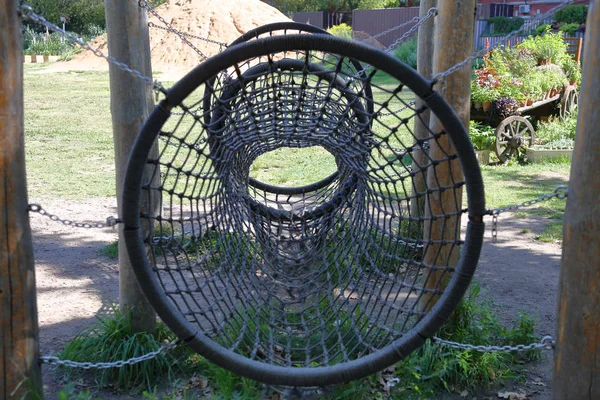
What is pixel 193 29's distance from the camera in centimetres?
2367

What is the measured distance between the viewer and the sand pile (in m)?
22.4

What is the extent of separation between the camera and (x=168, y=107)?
8.30 ft

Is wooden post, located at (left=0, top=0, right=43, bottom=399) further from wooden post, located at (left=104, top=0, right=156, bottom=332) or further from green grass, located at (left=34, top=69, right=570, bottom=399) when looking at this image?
wooden post, located at (left=104, top=0, right=156, bottom=332)

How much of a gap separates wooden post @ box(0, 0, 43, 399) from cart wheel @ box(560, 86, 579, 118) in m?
9.58

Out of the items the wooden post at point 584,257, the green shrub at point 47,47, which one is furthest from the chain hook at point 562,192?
the green shrub at point 47,47

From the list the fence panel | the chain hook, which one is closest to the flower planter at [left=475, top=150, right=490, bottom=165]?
the chain hook

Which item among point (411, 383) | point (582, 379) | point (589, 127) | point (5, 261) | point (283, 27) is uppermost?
point (283, 27)

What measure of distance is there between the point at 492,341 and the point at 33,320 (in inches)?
95.3

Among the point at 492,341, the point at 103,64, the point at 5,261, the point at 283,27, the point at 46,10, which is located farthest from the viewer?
the point at 46,10

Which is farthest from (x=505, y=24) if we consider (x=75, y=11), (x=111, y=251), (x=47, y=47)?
(x=111, y=251)

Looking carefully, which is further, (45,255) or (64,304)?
(45,255)

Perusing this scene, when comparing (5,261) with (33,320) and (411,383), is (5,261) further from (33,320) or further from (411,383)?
(411,383)

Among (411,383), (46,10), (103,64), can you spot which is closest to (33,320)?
(411,383)

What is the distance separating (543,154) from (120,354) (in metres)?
7.47
